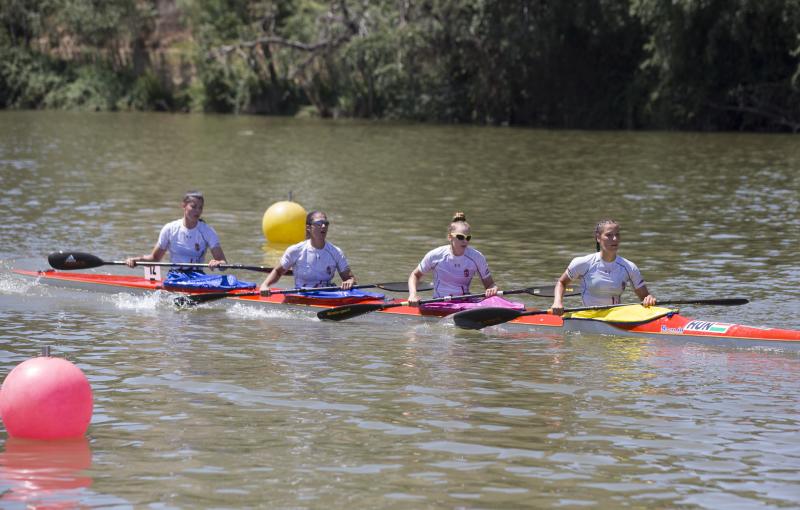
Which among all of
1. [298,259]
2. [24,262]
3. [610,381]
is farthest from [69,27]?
[610,381]

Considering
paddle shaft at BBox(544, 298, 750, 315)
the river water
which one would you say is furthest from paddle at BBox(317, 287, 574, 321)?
paddle shaft at BBox(544, 298, 750, 315)

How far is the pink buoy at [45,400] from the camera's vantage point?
953 centimetres

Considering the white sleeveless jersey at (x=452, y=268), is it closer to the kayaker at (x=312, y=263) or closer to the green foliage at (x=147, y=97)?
the kayaker at (x=312, y=263)

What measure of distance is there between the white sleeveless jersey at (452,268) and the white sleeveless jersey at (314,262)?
1240 mm

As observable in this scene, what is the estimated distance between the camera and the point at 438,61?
5362 centimetres

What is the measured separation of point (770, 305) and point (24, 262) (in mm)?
11084

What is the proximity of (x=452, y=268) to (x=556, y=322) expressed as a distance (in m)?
→ 1.56

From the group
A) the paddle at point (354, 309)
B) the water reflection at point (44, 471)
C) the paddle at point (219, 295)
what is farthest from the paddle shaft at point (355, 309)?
the water reflection at point (44, 471)

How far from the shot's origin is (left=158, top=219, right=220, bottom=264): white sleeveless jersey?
58.4ft

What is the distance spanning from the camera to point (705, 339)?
1400 cm

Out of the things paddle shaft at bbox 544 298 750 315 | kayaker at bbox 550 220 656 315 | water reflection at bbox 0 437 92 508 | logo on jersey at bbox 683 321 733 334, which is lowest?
water reflection at bbox 0 437 92 508

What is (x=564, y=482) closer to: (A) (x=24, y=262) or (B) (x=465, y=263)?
(B) (x=465, y=263)

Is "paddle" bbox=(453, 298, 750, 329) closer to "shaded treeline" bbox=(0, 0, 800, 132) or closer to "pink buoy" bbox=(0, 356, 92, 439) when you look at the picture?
"pink buoy" bbox=(0, 356, 92, 439)

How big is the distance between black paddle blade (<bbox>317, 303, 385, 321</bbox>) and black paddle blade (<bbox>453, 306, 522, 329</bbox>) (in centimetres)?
129
